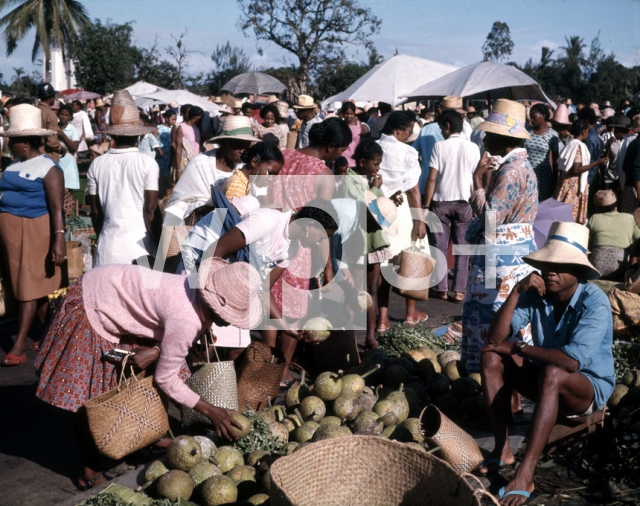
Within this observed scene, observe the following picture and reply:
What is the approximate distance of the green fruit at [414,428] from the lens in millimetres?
4301

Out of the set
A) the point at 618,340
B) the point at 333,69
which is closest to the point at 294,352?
the point at 618,340

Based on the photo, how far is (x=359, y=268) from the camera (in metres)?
6.69

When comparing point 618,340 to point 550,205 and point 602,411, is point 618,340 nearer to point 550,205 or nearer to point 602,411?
point 550,205

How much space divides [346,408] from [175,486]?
129 cm

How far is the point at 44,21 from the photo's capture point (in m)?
35.2

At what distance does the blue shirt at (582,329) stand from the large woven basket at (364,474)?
1.18m

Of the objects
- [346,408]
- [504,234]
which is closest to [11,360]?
[346,408]

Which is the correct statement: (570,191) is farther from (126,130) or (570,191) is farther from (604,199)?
(126,130)

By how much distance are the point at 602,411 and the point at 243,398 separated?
7.59 feet

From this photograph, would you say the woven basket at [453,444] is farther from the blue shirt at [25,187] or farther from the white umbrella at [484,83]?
the white umbrella at [484,83]

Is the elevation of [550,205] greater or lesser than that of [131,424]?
greater

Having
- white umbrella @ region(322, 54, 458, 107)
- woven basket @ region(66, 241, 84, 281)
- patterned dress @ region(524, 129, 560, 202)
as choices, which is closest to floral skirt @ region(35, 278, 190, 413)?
woven basket @ region(66, 241, 84, 281)

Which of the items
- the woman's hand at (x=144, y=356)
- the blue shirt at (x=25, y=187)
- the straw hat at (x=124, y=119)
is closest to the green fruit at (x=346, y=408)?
the woman's hand at (x=144, y=356)

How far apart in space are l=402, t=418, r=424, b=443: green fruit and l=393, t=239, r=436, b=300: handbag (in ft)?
→ 9.27
